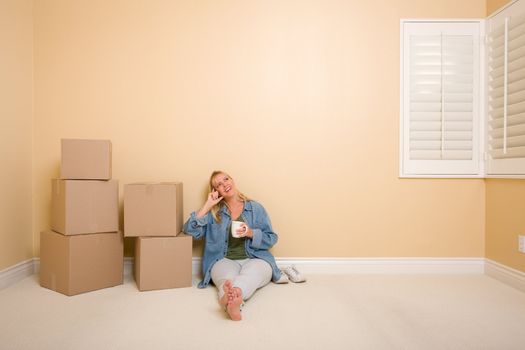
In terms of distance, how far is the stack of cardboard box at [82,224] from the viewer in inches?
81.5

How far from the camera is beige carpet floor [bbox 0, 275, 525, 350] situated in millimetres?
1483

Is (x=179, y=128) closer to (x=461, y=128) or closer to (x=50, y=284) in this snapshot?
(x=50, y=284)

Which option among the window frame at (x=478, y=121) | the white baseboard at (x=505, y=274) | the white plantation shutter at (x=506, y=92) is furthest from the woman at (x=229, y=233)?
the white plantation shutter at (x=506, y=92)

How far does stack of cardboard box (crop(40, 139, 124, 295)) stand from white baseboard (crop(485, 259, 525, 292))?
2.77 meters

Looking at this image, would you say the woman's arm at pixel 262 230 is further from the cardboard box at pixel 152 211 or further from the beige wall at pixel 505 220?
the beige wall at pixel 505 220

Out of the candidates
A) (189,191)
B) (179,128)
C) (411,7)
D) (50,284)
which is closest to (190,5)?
(179,128)

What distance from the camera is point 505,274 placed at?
236 cm

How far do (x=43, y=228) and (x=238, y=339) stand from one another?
196 cm

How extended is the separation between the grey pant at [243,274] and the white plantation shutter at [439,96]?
135cm

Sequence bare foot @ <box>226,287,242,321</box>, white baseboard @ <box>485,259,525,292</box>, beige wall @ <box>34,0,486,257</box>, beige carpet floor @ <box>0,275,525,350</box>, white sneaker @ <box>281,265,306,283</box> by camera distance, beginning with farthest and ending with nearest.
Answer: beige wall @ <box>34,0,486,257</box> < white sneaker @ <box>281,265,306,283</box> < white baseboard @ <box>485,259,525,292</box> < bare foot @ <box>226,287,242,321</box> < beige carpet floor @ <box>0,275,525,350</box>

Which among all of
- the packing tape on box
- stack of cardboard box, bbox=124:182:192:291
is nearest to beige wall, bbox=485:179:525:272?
stack of cardboard box, bbox=124:182:192:291

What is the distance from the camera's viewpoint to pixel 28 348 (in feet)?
4.67

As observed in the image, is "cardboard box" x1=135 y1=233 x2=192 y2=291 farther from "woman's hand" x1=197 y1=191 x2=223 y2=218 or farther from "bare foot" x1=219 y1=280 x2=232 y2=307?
"bare foot" x1=219 y1=280 x2=232 y2=307

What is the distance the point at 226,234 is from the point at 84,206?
954 millimetres
